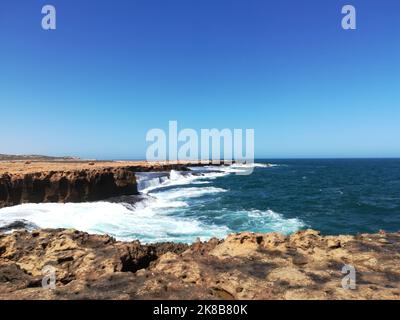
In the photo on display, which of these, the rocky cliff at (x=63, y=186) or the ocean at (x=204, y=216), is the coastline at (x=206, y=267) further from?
the rocky cliff at (x=63, y=186)

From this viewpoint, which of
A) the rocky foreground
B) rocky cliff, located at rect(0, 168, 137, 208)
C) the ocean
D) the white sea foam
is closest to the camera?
the rocky foreground

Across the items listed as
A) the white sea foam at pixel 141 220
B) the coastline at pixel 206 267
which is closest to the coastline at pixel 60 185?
the white sea foam at pixel 141 220

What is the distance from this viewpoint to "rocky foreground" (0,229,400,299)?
6.43 m

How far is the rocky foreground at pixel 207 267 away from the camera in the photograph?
6430 millimetres

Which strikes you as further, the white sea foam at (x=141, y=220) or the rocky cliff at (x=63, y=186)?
the rocky cliff at (x=63, y=186)

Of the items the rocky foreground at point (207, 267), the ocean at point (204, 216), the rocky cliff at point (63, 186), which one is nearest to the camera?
the rocky foreground at point (207, 267)

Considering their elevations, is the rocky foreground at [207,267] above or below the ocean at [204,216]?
above

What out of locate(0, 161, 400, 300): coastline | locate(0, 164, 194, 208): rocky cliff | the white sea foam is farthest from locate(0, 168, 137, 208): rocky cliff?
locate(0, 161, 400, 300): coastline

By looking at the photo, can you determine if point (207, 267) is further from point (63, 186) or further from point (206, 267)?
point (63, 186)

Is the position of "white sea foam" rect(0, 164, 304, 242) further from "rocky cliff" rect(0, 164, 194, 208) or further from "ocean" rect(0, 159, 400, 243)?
"rocky cliff" rect(0, 164, 194, 208)

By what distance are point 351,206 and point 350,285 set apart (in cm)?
2852

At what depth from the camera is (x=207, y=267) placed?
7789mm

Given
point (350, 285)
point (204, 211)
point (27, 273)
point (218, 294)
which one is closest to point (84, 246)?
point (27, 273)
